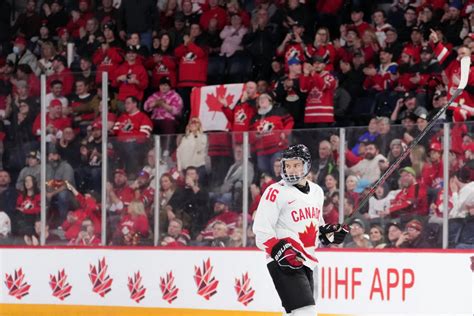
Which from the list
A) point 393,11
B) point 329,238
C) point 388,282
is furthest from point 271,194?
point 393,11

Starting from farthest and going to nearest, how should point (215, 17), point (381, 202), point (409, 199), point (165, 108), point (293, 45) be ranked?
point (215, 17)
point (165, 108)
point (293, 45)
point (381, 202)
point (409, 199)

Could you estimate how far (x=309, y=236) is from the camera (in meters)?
7.82

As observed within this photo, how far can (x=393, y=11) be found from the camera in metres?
13.1

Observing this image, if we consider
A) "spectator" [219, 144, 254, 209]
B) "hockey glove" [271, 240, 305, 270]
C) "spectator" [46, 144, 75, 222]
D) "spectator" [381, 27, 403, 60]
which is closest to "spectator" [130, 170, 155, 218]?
"spectator" [46, 144, 75, 222]

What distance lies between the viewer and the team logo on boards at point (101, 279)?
1091 cm

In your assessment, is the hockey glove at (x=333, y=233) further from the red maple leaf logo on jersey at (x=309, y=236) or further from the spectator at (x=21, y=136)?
the spectator at (x=21, y=136)

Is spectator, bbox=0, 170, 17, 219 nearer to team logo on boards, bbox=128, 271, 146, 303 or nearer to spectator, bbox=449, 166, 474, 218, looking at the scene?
team logo on boards, bbox=128, 271, 146, 303

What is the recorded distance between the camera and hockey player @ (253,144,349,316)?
765 cm

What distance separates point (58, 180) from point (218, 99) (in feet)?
6.54

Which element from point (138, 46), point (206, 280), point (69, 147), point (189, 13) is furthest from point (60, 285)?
point (189, 13)

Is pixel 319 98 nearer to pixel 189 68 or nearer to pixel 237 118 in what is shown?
pixel 237 118

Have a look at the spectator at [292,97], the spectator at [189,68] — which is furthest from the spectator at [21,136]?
the spectator at [292,97]

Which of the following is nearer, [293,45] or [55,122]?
[55,122]

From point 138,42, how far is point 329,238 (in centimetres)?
641
